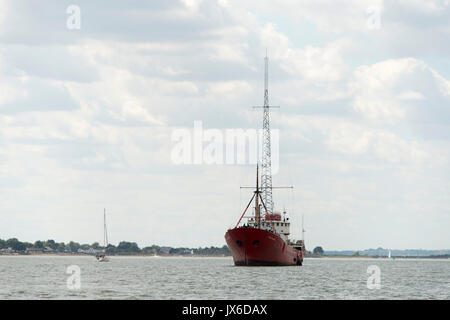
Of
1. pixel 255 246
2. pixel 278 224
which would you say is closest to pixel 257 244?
pixel 255 246

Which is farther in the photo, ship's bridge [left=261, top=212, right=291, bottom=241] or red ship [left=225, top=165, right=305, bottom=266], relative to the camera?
ship's bridge [left=261, top=212, right=291, bottom=241]

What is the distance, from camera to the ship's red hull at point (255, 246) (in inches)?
4749

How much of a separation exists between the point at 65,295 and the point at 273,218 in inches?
3044

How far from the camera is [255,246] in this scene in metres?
122

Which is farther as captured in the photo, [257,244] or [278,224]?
[278,224]

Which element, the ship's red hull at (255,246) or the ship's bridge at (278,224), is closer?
the ship's red hull at (255,246)

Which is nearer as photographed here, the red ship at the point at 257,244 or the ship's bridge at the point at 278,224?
the red ship at the point at 257,244

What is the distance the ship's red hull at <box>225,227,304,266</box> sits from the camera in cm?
12062

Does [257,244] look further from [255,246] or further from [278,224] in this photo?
[278,224]

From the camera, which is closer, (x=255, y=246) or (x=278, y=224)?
(x=255, y=246)
